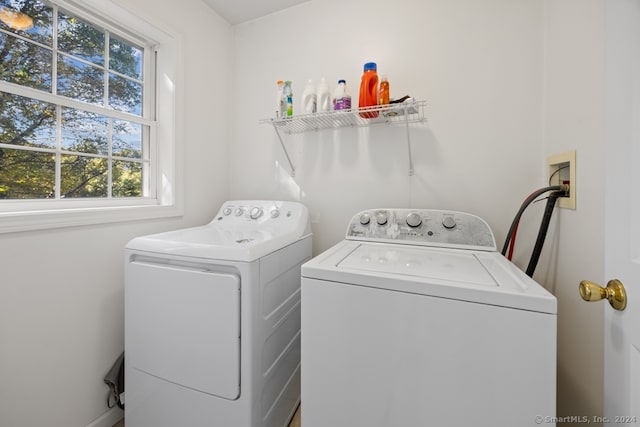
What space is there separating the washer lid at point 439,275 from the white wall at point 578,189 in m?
0.26

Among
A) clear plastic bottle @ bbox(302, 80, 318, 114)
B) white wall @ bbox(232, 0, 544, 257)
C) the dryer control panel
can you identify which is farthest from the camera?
clear plastic bottle @ bbox(302, 80, 318, 114)

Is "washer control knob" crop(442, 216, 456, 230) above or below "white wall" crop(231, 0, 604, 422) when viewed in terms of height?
below

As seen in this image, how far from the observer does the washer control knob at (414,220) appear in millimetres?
1415

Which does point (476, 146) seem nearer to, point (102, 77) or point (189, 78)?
point (189, 78)

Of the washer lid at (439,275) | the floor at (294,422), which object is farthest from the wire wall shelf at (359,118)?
the floor at (294,422)

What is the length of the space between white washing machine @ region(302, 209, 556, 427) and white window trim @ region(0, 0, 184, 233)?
1200 millimetres

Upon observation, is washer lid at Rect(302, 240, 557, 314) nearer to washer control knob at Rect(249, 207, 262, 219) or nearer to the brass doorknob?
the brass doorknob

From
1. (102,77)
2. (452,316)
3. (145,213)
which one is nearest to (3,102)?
(102,77)

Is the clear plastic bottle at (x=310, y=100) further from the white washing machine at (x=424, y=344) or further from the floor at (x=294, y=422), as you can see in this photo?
the floor at (x=294, y=422)

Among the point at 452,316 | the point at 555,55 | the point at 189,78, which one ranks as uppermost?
the point at 189,78

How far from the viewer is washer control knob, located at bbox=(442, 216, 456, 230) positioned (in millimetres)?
1359

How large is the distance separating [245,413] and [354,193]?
1.33 metres

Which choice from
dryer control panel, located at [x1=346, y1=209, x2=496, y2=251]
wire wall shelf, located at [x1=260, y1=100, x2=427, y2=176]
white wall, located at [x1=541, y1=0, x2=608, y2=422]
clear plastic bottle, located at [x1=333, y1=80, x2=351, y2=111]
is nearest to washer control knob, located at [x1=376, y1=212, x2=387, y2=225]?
dryer control panel, located at [x1=346, y1=209, x2=496, y2=251]

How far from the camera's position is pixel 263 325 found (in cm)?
117
